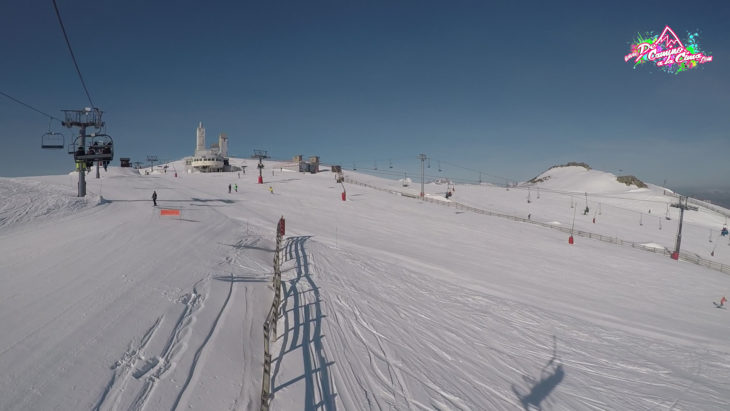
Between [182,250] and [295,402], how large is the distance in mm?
10499

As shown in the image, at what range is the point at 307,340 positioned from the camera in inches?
320

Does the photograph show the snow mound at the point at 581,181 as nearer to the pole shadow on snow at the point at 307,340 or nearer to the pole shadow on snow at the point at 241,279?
the pole shadow on snow at the point at 307,340

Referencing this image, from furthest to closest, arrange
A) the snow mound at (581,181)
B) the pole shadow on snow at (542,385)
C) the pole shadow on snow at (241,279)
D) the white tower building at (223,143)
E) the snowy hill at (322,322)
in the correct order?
the snow mound at (581,181), the white tower building at (223,143), the pole shadow on snow at (241,279), the pole shadow on snow at (542,385), the snowy hill at (322,322)

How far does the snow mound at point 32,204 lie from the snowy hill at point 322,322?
0.13m

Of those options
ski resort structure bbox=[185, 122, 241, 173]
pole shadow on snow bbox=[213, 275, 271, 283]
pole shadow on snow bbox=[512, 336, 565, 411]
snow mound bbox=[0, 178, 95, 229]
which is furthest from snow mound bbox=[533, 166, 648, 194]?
snow mound bbox=[0, 178, 95, 229]

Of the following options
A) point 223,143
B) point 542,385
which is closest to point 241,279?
point 542,385

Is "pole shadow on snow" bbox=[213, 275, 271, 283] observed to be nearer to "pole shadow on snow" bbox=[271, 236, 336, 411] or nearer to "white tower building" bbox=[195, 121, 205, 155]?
"pole shadow on snow" bbox=[271, 236, 336, 411]

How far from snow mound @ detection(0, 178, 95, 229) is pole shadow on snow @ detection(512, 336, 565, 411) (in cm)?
2096

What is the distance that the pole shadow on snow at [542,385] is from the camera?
7.36 meters

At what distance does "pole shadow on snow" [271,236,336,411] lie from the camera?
6324 mm

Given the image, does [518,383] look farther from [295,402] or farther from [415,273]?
[415,273]

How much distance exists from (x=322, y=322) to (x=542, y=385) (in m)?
5.56

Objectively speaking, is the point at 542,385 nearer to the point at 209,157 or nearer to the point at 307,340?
the point at 307,340

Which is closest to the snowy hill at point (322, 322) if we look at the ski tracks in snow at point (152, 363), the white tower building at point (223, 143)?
the ski tracks in snow at point (152, 363)
